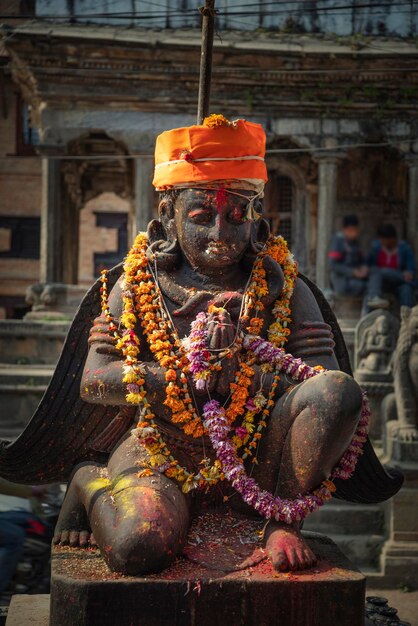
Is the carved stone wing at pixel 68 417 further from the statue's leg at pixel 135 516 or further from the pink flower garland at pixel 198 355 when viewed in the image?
the pink flower garland at pixel 198 355

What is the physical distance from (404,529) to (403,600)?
70cm

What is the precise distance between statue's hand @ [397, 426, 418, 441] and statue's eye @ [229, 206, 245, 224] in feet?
16.2

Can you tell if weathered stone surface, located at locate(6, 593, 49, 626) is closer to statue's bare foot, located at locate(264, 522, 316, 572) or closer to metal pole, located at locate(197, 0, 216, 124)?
statue's bare foot, located at locate(264, 522, 316, 572)

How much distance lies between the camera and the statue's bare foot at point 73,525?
4.47m

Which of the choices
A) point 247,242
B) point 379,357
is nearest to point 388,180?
point 379,357

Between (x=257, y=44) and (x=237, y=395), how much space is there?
45.2 feet

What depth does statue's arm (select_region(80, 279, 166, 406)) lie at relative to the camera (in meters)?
4.33

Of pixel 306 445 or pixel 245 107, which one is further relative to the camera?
pixel 245 107

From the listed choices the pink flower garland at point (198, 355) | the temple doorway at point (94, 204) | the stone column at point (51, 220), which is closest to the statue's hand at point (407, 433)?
the pink flower garland at point (198, 355)

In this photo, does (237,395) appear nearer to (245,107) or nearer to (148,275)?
(148,275)

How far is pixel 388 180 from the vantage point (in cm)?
2080

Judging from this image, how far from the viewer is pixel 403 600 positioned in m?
8.31

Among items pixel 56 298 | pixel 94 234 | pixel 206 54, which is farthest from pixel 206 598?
pixel 94 234

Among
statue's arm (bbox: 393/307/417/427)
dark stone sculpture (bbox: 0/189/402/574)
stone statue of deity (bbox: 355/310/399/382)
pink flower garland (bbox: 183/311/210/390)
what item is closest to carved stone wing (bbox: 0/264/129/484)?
dark stone sculpture (bbox: 0/189/402/574)
